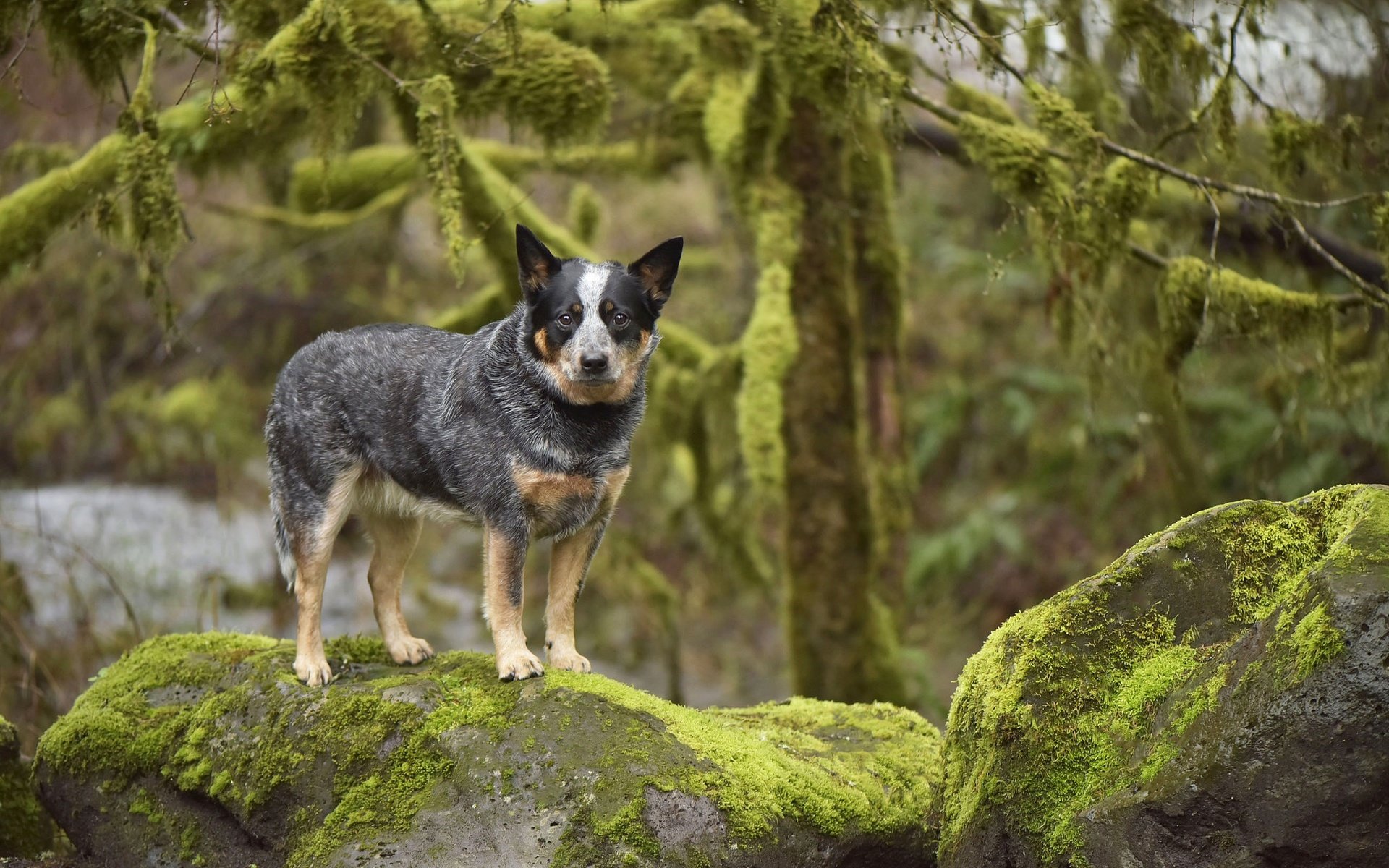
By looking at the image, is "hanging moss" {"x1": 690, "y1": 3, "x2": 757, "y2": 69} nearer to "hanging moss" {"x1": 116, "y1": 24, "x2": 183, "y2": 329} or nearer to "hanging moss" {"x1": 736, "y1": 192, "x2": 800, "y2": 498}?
"hanging moss" {"x1": 736, "y1": 192, "x2": 800, "y2": 498}

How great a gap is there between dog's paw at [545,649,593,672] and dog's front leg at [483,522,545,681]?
13.0 inches

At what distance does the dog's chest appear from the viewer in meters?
5.45

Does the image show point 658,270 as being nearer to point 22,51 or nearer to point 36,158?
point 22,51

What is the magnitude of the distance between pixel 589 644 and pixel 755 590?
4.22 m

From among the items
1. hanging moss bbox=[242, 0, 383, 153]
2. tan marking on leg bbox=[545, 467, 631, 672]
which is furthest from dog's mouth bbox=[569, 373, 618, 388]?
hanging moss bbox=[242, 0, 383, 153]

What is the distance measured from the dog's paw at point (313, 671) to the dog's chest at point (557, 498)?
1183 mm

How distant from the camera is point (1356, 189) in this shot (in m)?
11.0

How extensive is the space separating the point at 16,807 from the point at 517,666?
271 cm

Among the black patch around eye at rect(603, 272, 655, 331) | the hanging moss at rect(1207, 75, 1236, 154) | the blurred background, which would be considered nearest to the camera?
the black patch around eye at rect(603, 272, 655, 331)

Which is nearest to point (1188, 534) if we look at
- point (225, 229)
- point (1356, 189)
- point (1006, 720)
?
point (1006, 720)

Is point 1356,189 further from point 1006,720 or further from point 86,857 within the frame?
point 86,857

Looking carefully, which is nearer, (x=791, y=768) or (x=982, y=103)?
(x=791, y=768)

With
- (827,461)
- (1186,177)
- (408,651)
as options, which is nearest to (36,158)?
(408,651)

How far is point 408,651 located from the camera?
614 cm
